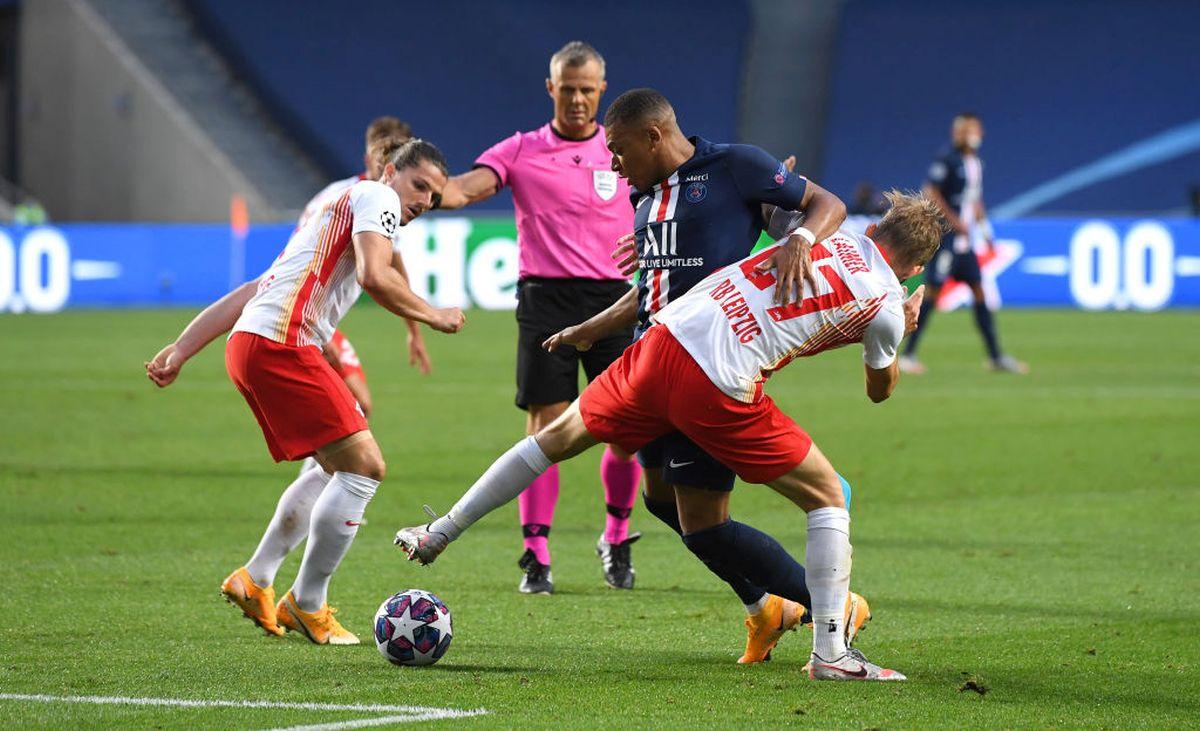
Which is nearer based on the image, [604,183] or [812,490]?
[812,490]

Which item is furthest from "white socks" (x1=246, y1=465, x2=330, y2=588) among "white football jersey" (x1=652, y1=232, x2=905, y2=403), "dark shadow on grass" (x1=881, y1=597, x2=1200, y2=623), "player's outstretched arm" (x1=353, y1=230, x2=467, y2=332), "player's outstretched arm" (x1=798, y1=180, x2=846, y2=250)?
"dark shadow on grass" (x1=881, y1=597, x2=1200, y2=623)

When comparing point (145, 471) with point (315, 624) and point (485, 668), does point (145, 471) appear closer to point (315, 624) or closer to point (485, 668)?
point (315, 624)

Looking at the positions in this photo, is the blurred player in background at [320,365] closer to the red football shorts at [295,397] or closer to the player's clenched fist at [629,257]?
the red football shorts at [295,397]

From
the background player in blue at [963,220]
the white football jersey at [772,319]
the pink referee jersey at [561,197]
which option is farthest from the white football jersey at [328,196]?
the background player in blue at [963,220]

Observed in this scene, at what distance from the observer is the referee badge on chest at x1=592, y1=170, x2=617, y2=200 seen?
7.94 meters

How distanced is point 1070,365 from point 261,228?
14.7 metres

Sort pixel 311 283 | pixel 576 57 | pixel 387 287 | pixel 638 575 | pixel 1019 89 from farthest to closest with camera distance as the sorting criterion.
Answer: pixel 1019 89 < pixel 638 575 < pixel 576 57 < pixel 311 283 < pixel 387 287

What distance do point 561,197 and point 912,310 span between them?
8.50ft

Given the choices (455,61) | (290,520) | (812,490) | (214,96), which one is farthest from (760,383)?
(214,96)

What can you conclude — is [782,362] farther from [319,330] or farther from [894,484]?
[894,484]

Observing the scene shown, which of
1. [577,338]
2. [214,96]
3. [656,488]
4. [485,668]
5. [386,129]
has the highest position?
[214,96]

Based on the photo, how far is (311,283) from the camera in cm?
619

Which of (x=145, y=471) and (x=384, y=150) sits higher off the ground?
(x=384, y=150)

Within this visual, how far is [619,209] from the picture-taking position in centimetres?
804
